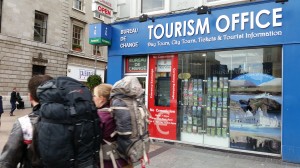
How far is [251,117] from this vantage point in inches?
280

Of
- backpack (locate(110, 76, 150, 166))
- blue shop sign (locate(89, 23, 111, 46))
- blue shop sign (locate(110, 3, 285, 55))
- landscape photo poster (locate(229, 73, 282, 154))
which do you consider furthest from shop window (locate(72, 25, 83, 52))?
backpack (locate(110, 76, 150, 166))

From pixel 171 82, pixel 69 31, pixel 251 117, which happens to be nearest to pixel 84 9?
pixel 69 31

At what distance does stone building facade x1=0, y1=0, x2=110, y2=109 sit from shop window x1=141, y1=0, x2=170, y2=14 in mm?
13412

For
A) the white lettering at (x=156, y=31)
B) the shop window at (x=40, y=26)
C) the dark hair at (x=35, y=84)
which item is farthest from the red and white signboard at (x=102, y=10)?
the shop window at (x=40, y=26)

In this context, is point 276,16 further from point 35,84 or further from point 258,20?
point 35,84

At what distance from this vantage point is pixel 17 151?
6.96 ft

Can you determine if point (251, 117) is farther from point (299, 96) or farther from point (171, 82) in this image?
point (171, 82)

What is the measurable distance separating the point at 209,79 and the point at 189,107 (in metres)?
1.00

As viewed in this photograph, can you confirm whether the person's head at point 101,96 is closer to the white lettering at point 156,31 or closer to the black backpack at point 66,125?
the black backpack at point 66,125

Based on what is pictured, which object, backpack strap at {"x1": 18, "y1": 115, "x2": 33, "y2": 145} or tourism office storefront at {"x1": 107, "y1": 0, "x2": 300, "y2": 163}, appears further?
tourism office storefront at {"x1": 107, "y1": 0, "x2": 300, "y2": 163}

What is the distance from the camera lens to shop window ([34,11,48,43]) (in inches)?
855

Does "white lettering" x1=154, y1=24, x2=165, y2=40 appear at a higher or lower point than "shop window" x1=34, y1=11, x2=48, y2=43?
lower

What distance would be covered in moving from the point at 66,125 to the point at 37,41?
21.2 meters

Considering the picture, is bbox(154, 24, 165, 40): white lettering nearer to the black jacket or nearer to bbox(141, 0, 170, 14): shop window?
bbox(141, 0, 170, 14): shop window
